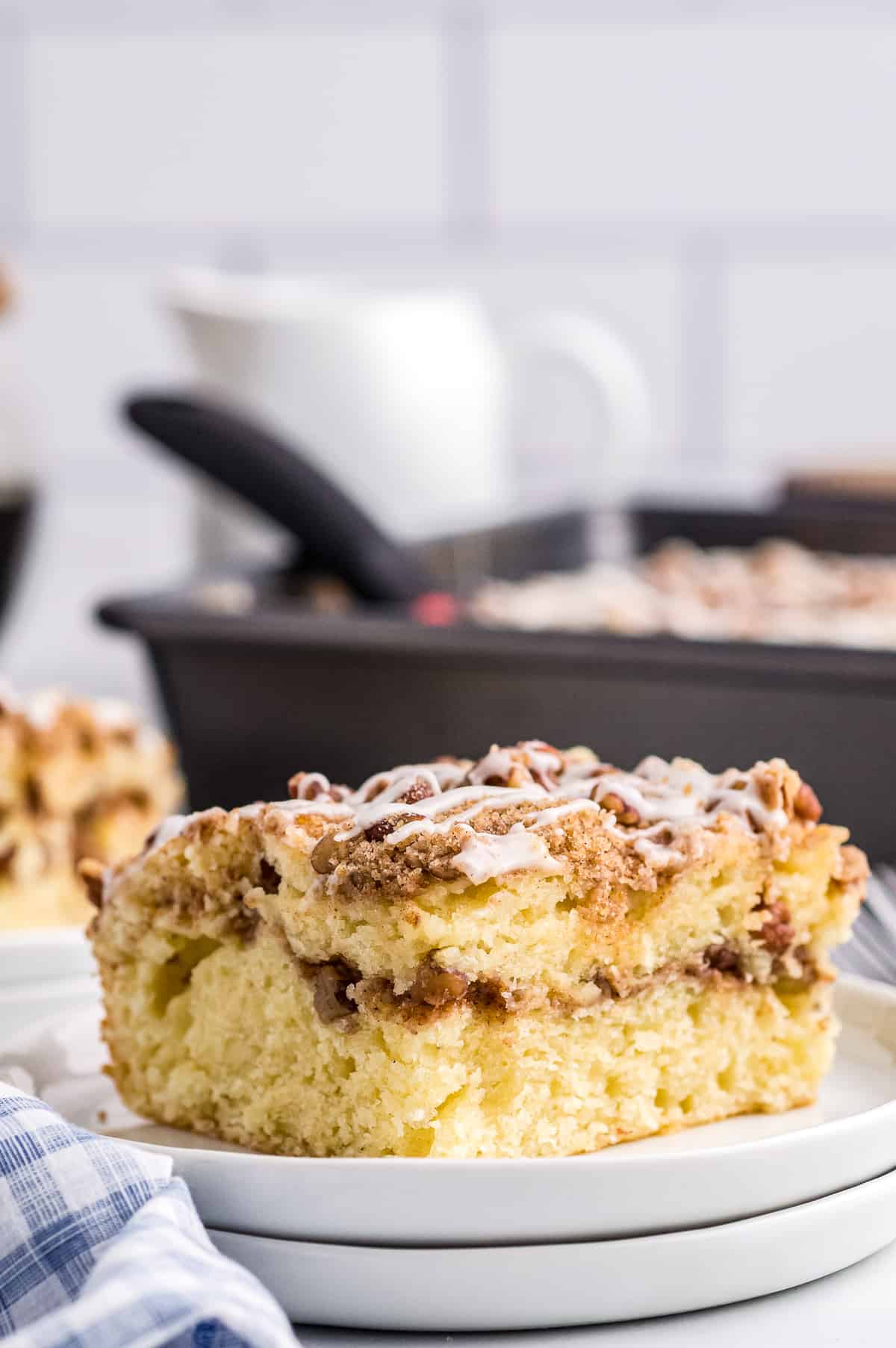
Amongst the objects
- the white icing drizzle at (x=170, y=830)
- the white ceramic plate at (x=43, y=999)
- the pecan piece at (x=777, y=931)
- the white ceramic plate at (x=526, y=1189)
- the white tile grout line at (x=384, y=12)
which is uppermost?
the white tile grout line at (x=384, y=12)

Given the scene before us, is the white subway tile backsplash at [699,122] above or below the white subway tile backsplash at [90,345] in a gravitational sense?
above

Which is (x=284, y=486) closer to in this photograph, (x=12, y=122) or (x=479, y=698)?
(x=479, y=698)

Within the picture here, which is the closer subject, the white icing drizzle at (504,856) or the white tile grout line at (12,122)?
the white icing drizzle at (504,856)

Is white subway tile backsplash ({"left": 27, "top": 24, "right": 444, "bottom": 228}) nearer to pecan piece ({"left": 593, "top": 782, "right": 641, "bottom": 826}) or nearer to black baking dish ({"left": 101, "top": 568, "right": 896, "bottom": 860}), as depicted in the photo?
black baking dish ({"left": 101, "top": 568, "right": 896, "bottom": 860})

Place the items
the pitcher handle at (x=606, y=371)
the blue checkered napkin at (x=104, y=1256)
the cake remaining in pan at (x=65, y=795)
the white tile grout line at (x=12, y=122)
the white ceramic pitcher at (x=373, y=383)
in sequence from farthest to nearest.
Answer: the white tile grout line at (x=12, y=122)
the pitcher handle at (x=606, y=371)
the white ceramic pitcher at (x=373, y=383)
the cake remaining in pan at (x=65, y=795)
the blue checkered napkin at (x=104, y=1256)

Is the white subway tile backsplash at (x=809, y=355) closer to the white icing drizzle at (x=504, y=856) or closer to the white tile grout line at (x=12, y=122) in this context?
the white tile grout line at (x=12, y=122)

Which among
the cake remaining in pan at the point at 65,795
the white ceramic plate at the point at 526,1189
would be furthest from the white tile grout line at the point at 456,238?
the white ceramic plate at the point at 526,1189

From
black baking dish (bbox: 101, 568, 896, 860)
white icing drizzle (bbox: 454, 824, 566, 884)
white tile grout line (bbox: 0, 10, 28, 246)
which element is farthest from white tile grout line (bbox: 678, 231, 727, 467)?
white icing drizzle (bbox: 454, 824, 566, 884)

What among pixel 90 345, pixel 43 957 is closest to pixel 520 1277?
pixel 43 957
